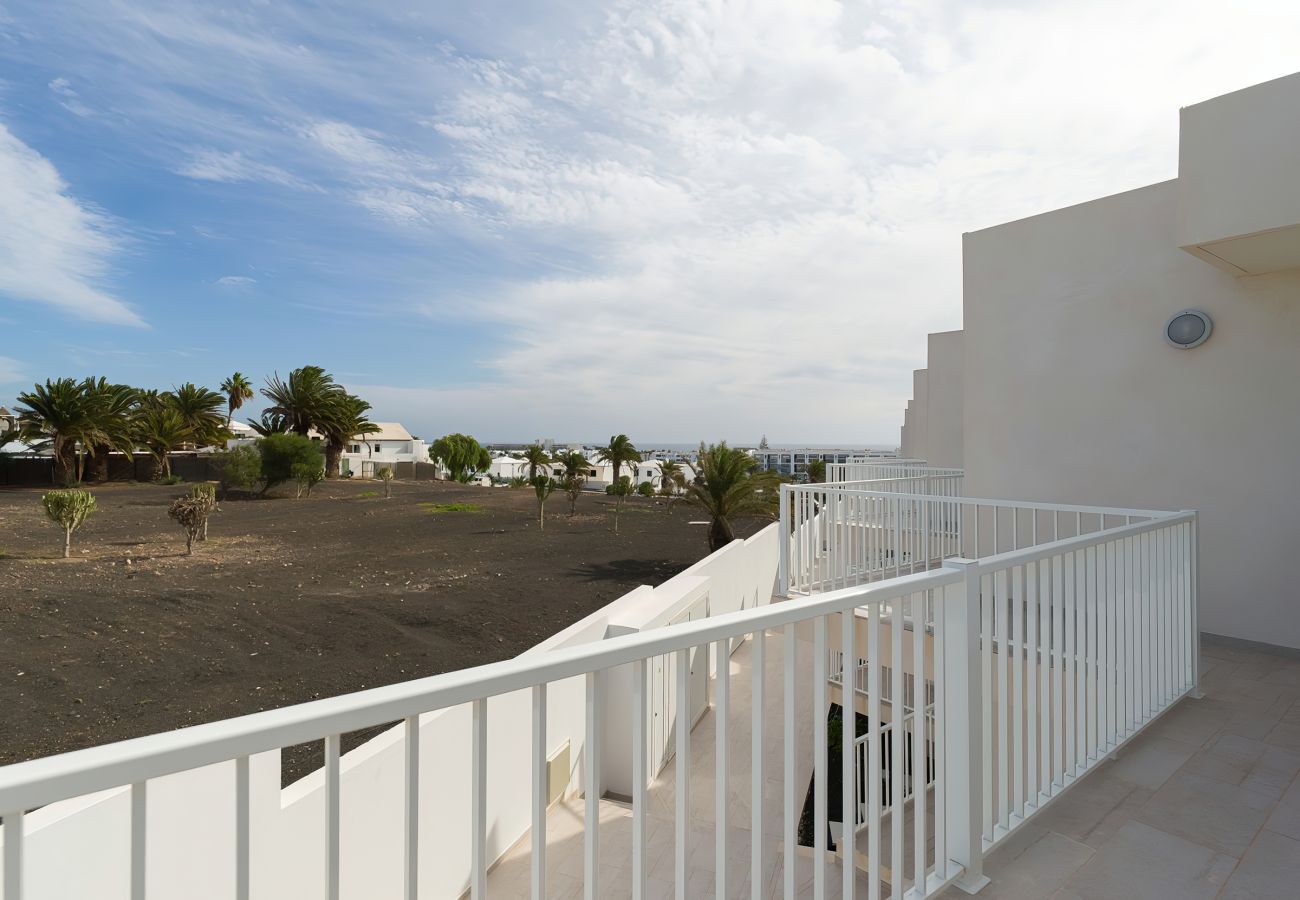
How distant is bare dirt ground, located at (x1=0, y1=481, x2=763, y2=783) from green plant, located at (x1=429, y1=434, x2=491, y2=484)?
23.4m

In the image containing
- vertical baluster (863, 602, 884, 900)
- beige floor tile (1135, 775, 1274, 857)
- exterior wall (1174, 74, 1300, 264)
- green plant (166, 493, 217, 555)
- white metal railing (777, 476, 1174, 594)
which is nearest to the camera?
vertical baluster (863, 602, 884, 900)

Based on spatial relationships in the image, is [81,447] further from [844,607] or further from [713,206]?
[844,607]

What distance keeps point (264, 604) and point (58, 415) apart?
834 inches

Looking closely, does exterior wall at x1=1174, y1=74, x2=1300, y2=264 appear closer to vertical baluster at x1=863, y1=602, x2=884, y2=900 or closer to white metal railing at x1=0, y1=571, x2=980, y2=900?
white metal railing at x1=0, y1=571, x2=980, y2=900

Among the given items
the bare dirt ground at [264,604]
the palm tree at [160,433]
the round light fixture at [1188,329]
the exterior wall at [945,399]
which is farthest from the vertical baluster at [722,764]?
the palm tree at [160,433]

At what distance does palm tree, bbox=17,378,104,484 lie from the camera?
75.9 feet

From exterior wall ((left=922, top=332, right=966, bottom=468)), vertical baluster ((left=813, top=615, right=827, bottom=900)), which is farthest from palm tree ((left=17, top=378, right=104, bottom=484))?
vertical baluster ((left=813, top=615, right=827, bottom=900))

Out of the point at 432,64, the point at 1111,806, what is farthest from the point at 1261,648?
the point at 432,64

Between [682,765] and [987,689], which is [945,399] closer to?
[987,689]

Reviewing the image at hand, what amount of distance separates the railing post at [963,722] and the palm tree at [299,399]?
31.5 metres

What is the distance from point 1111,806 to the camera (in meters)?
2.47

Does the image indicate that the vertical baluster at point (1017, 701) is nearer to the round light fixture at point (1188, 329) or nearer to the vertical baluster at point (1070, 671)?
the vertical baluster at point (1070, 671)

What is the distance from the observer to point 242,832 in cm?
85

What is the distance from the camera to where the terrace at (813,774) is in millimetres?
993
